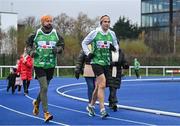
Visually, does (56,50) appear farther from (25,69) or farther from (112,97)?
(25,69)

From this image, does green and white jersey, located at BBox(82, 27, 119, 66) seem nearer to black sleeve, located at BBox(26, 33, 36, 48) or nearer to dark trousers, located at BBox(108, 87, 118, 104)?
black sleeve, located at BBox(26, 33, 36, 48)

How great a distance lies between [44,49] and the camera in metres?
11.5

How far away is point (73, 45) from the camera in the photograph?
6950 cm

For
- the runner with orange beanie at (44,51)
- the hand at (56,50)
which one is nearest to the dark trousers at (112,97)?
the runner with orange beanie at (44,51)

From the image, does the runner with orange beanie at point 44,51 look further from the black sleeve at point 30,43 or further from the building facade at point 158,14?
the building facade at point 158,14

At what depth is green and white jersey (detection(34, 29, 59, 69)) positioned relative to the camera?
11.5 meters

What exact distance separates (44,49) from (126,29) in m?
75.3

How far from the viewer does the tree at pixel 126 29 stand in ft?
280

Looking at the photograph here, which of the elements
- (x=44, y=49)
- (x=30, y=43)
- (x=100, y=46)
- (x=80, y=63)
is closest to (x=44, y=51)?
(x=44, y=49)

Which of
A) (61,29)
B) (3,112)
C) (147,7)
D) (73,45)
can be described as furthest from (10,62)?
(147,7)

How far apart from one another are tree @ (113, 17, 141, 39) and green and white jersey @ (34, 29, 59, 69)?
73.1 meters

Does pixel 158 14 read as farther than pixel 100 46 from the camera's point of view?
Yes

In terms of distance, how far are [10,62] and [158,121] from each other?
132ft

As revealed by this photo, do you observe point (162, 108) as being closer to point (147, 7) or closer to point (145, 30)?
point (145, 30)
